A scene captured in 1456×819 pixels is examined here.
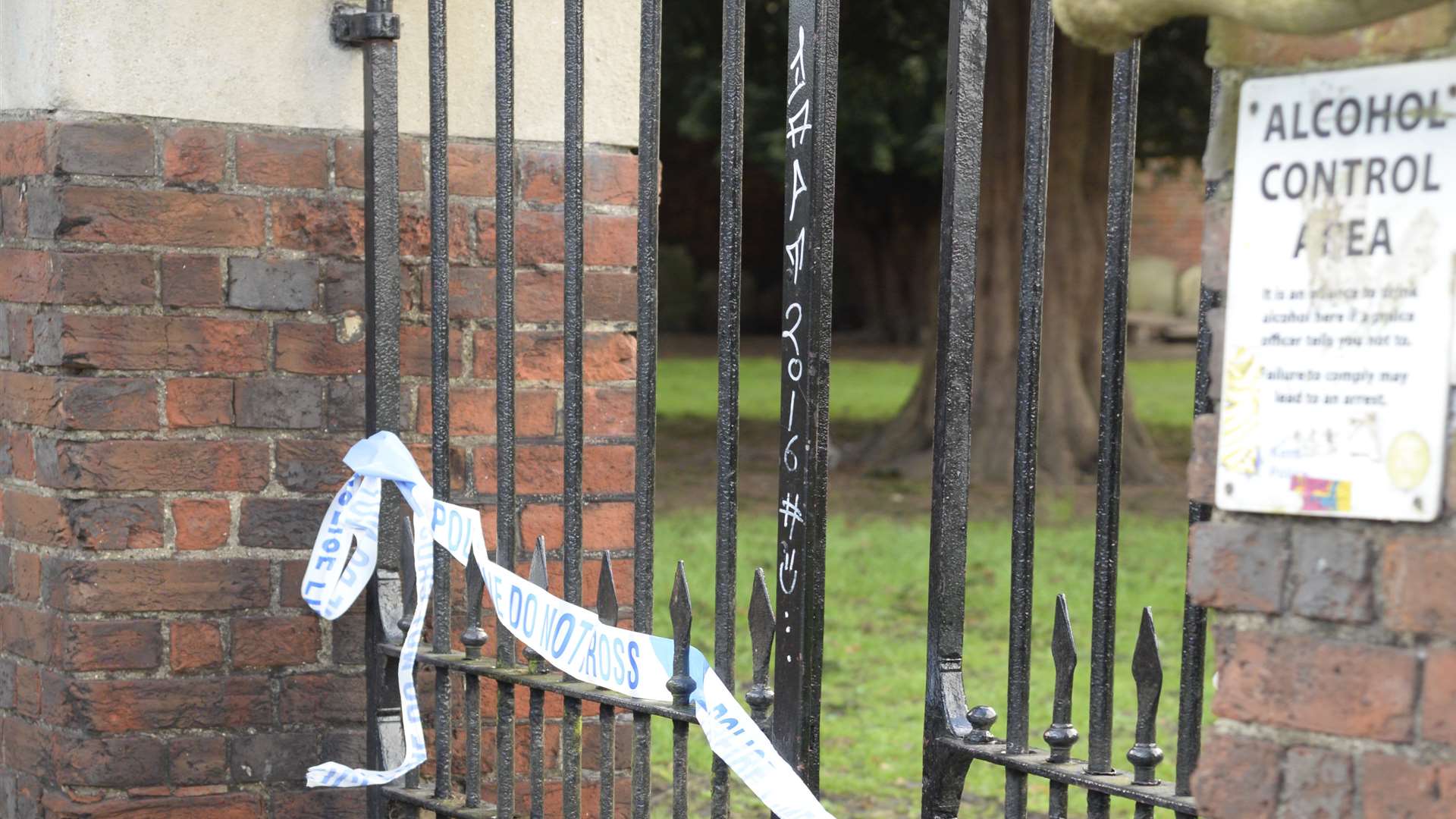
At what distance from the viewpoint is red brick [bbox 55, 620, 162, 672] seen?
2816 millimetres

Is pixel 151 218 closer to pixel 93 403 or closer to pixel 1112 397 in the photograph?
pixel 93 403

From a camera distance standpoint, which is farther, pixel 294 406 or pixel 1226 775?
pixel 294 406

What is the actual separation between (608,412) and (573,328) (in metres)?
0.54

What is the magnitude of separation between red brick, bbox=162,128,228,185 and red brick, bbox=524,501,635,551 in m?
0.72

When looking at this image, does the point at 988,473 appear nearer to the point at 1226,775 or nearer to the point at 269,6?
the point at 269,6

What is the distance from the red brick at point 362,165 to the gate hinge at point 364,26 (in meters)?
0.18

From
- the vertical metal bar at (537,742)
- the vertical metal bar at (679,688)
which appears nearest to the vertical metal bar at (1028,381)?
the vertical metal bar at (679,688)

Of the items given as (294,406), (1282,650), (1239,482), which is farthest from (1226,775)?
(294,406)

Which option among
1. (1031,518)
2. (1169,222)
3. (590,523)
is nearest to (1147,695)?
(1031,518)

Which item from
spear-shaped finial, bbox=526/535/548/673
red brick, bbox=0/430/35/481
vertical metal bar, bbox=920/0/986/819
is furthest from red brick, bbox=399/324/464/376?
vertical metal bar, bbox=920/0/986/819

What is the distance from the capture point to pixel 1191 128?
12500mm

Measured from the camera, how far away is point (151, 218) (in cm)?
280

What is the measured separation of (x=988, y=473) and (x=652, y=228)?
26.7 feet

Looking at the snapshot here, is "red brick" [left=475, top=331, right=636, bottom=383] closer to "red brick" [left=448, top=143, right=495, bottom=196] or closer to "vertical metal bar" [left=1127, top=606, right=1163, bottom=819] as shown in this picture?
"red brick" [left=448, top=143, right=495, bottom=196]
